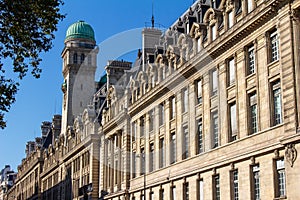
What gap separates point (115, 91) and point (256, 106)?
32842 millimetres

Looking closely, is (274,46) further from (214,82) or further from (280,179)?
(214,82)

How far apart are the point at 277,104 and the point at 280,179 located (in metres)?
4.52

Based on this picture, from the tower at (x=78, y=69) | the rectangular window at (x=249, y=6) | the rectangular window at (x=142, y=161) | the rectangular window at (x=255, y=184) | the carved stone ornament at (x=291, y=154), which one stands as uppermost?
the tower at (x=78, y=69)

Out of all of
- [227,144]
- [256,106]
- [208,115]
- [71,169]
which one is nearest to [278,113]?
[256,106]

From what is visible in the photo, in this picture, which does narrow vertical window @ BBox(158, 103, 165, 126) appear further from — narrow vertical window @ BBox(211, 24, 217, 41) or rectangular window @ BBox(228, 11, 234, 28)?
rectangular window @ BBox(228, 11, 234, 28)

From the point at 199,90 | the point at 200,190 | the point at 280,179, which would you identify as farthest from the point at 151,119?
the point at 280,179

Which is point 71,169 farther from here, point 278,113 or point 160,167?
point 278,113

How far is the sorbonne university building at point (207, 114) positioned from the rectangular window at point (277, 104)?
68 millimetres

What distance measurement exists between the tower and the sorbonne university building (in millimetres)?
24552

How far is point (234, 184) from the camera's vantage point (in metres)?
37.8

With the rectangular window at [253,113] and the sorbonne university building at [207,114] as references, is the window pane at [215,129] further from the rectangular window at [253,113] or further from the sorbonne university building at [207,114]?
the rectangular window at [253,113]

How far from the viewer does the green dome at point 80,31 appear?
10356 centimetres

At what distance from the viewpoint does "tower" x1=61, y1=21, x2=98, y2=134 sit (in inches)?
4001

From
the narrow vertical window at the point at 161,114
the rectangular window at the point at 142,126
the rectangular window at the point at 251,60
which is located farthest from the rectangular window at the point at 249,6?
the rectangular window at the point at 142,126
